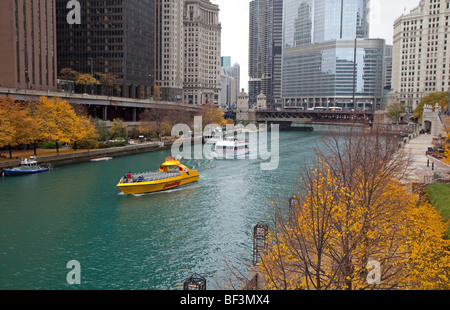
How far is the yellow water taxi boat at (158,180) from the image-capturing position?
43938 mm

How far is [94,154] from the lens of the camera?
70750 mm

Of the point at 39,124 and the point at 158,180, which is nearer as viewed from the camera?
the point at 158,180

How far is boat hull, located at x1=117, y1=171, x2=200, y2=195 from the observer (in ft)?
143

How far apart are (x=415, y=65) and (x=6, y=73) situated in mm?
167520

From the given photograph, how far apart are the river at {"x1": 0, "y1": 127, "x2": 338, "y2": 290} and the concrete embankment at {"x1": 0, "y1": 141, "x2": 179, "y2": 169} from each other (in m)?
7.30

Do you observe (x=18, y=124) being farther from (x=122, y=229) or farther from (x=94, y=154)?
(x=122, y=229)

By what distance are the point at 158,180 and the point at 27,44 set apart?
6817cm

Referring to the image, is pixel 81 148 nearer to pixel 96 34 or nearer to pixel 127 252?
pixel 127 252

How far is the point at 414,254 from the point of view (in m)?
16.2
